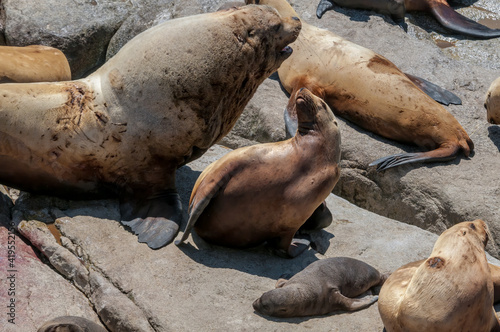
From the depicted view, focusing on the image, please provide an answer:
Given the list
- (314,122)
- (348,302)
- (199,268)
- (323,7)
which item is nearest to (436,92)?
(323,7)

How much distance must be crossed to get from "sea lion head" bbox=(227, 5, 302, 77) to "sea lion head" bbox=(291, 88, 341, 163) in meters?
0.59

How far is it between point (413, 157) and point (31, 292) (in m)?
3.76

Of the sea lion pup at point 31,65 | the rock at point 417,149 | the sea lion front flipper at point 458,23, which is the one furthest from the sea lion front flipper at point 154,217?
the sea lion front flipper at point 458,23

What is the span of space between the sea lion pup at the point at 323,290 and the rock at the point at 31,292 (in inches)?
44.9

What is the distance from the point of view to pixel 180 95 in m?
5.45

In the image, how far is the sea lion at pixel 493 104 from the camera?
24.6 ft

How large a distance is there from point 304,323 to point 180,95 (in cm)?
188

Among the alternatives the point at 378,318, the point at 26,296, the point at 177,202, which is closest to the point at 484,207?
the point at 378,318

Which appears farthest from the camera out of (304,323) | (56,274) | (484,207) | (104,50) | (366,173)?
(104,50)

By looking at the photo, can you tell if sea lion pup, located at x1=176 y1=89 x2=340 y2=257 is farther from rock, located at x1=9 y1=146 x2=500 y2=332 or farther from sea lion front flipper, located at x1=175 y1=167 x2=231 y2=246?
rock, located at x1=9 y1=146 x2=500 y2=332

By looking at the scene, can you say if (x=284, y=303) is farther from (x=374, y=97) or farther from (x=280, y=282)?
(x=374, y=97)

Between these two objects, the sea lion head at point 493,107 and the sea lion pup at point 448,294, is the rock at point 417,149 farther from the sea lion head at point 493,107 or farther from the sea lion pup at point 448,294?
the sea lion pup at point 448,294

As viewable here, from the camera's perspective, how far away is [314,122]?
17.3ft

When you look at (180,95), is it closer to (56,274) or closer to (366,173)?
(56,274)
